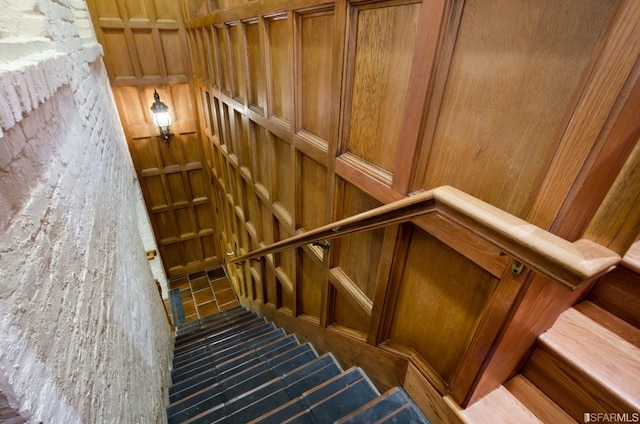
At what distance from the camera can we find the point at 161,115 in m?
4.13

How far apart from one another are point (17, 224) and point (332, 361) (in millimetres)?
1819

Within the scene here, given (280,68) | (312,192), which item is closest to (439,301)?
(312,192)

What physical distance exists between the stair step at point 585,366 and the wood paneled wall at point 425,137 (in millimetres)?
121

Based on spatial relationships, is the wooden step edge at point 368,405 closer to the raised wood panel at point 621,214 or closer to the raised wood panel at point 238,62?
the raised wood panel at point 621,214

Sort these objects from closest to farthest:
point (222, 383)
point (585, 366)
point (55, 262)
A: point (55, 262) < point (585, 366) < point (222, 383)

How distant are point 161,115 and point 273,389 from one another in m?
3.74

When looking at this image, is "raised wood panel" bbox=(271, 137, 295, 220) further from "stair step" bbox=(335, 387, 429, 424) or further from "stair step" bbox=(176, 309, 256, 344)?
"stair step" bbox=(176, 309, 256, 344)

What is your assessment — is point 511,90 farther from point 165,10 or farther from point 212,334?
point 165,10

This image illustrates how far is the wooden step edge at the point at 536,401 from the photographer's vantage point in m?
0.98

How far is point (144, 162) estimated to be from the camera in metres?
4.66

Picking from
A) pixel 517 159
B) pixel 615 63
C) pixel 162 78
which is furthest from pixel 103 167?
pixel 162 78

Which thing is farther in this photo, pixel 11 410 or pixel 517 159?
pixel 517 159

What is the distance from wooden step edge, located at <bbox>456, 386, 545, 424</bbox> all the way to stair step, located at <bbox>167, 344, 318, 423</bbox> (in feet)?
4.39

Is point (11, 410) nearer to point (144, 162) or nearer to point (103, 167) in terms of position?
point (103, 167)
